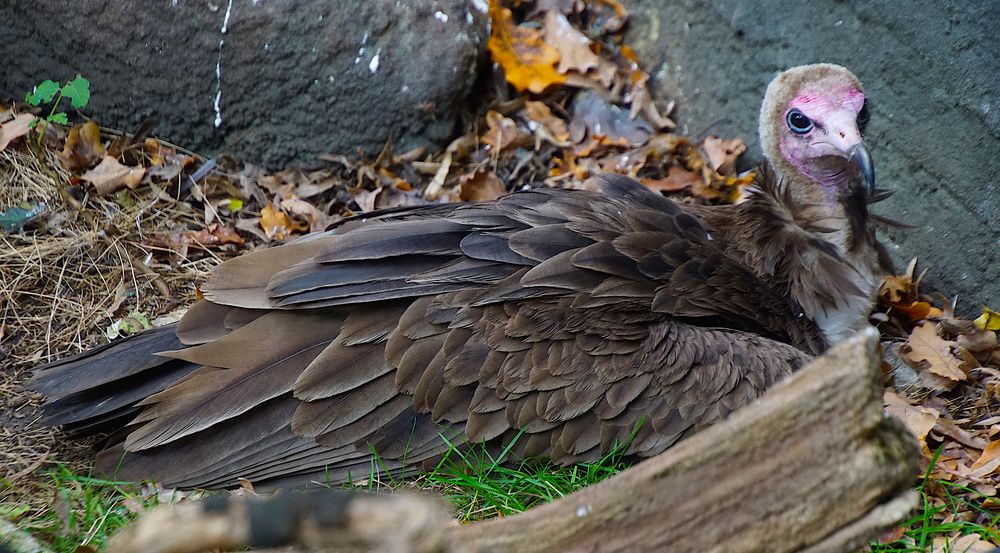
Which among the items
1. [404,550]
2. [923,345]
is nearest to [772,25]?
[923,345]

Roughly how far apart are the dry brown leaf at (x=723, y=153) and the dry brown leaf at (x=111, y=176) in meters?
3.28

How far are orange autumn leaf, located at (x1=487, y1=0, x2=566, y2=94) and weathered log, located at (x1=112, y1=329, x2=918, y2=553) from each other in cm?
430

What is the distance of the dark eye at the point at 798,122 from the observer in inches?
161

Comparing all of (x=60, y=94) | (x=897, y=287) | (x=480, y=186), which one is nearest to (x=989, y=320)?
(x=897, y=287)

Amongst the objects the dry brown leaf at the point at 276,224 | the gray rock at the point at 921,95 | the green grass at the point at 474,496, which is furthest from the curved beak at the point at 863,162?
the dry brown leaf at the point at 276,224

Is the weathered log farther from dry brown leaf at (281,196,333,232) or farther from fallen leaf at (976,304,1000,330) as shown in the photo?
dry brown leaf at (281,196,333,232)

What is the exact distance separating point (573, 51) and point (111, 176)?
2.95m

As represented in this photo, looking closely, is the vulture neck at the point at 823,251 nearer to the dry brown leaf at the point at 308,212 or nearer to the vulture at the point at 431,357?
the vulture at the point at 431,357

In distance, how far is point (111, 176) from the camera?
16.5ft

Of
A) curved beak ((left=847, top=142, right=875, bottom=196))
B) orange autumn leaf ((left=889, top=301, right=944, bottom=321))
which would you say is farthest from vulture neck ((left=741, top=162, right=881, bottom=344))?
orange autumn leaf ((left=889, top=301, right=944, bottom=321))

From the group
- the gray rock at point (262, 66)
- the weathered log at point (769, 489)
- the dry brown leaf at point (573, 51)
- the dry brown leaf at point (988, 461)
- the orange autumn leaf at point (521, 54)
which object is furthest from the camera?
the dry brown leaf at point (573, 51)

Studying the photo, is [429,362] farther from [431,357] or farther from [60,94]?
[60,94]

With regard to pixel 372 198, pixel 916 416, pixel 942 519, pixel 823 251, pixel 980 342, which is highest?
pixel 372 198

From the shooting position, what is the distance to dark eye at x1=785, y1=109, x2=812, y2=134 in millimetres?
4102
